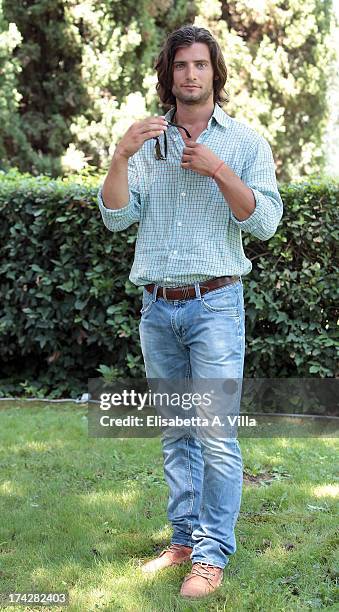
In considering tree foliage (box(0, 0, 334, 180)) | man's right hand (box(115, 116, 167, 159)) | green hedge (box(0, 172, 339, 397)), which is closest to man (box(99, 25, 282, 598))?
man's right hand (box(115, 116, 167, 159))

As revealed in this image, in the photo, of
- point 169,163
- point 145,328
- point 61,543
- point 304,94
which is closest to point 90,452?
point 61,543

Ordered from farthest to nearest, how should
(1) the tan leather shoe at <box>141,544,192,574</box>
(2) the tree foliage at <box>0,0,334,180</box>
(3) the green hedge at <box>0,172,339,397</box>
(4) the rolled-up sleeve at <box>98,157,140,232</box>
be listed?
(2) the tree foliage at <box>0,0,334,180</box>, (3) the green hedge at <box>0,172,339,397</box>, (1) the tan leather shoe at <box>141,544,192,574</box>, (4) the rolled-up sleeve at <box>98,157,140,232</box>

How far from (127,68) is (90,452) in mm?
8178

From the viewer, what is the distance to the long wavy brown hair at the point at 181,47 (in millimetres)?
2621

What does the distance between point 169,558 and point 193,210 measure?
1321 mm

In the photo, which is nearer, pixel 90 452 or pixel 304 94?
pixel 90 452

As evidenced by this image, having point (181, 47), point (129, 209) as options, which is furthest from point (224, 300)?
point (181, 47)

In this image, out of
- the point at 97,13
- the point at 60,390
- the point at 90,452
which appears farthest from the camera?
the point at 97,13

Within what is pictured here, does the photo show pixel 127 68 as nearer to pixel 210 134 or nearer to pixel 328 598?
pixel 210 134

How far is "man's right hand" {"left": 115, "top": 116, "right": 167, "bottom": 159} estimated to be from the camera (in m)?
2.49

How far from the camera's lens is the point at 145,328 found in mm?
2746

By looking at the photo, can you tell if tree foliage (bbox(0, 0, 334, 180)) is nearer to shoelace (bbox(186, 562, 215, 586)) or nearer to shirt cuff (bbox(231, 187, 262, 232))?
shirt cuff (bbox(231, 187, 262, 232))

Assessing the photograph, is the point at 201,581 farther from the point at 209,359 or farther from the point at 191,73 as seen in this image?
the point at 191,73

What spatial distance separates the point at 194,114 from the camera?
8.84ft
